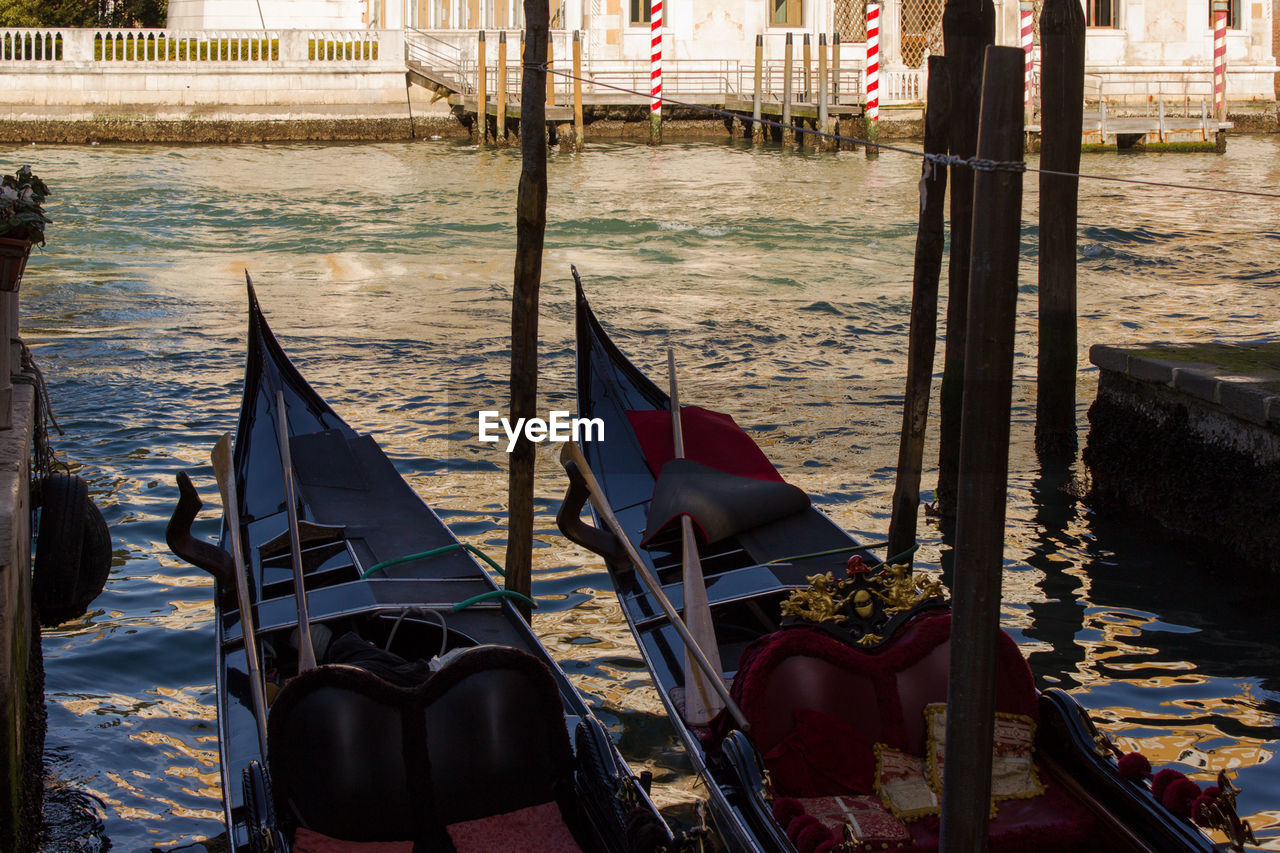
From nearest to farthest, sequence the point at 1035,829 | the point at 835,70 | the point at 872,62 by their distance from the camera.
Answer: the point at 1035,829, the point at 872,62, the point at 835,70

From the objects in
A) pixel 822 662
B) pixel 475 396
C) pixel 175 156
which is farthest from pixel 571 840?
pixel 175 156

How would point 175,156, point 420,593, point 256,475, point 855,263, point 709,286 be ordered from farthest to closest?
point 175,156 → point 855,263 → point 709,286 → point 256,475 → point 420,593

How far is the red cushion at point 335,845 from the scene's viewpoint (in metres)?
2.35

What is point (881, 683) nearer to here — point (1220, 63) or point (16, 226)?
point (16, 226)

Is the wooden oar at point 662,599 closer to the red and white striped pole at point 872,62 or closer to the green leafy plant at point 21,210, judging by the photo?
the green leafy plant at point 21,210

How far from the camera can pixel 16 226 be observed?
9.69ft

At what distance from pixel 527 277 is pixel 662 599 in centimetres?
103

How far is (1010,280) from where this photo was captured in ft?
5.95

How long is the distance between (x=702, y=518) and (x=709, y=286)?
6.11 meters

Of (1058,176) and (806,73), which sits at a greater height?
(806,73)

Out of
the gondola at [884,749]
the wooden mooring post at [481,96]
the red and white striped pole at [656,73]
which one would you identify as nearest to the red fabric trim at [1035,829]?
the gondola at [884,749]

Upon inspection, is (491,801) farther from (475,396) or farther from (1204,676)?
(475,396)

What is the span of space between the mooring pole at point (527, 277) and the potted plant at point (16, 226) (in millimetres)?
1138

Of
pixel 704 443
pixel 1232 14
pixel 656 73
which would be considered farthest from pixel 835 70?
pixel 704 443
